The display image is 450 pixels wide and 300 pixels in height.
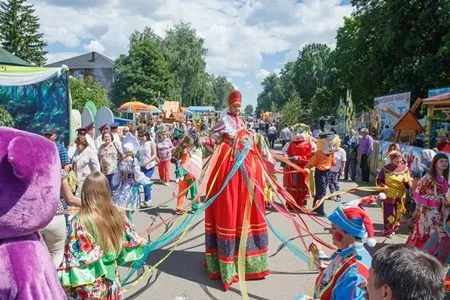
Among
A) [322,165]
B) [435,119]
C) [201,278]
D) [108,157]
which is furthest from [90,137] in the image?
[435,119]

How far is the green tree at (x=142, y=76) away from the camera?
166ft

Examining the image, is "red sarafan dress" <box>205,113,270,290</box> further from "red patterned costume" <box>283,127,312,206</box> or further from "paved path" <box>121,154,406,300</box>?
"red patterned costume" <box>283,127,312,206</box>

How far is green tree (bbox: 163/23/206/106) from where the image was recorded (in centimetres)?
5547

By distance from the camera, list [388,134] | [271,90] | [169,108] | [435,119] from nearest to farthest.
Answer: [435,119], [388,134], [169,108], [271,90]

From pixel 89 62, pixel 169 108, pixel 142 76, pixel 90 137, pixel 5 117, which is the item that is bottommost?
pixel 90 137

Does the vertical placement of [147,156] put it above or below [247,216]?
above

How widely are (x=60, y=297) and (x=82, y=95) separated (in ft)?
86.4

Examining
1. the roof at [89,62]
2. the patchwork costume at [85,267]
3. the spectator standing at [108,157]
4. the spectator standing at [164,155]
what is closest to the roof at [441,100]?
the spectator standing at [164,155]

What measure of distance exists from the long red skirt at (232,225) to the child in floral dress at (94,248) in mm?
1817

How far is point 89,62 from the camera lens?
8038 cm

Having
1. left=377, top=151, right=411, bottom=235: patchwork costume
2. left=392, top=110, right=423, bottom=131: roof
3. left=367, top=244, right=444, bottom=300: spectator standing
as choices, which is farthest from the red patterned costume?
left=367, top=244, right=444, bottom=300: spectator standing

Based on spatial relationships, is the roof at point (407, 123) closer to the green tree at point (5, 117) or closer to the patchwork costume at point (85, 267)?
the green tree at point (5, 117)

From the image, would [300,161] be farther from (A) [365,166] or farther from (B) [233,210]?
(B) [233,210]

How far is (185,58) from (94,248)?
53.9m
